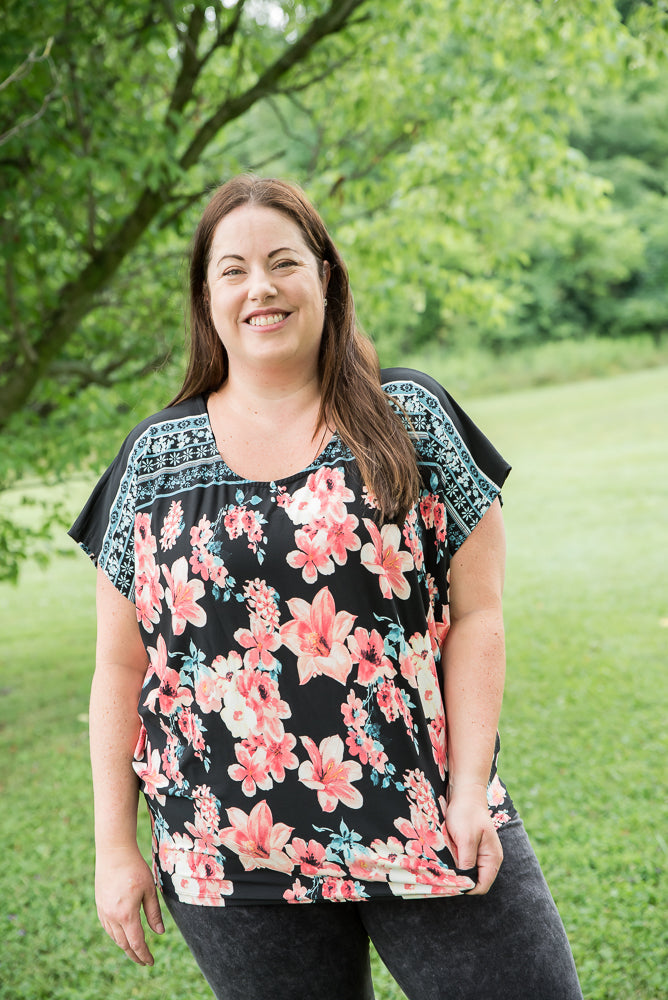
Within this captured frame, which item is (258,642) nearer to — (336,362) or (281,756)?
(281,756)

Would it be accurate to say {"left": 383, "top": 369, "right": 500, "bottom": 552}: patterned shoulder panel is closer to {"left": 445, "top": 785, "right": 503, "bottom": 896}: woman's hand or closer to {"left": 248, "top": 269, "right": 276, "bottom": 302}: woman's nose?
{"left": 248, "top": 269, "right": 276, "bottom": 302}: woman's nose

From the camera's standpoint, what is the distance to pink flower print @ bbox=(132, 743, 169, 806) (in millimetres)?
1651

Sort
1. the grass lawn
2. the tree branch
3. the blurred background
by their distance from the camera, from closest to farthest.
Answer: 1. the grass lawn
2. the blurred background
3. the tree branch

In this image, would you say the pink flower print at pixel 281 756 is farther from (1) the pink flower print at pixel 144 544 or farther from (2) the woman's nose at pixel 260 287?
(2) the woman's nose at pixel 260 287

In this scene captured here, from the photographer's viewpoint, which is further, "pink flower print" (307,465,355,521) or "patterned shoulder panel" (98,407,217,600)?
"patterned shoulder panel" (98,407,217,600)

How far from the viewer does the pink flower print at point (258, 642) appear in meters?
1.54

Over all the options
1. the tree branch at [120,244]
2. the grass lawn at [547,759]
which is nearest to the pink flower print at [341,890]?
the grass lawn at [547,759]

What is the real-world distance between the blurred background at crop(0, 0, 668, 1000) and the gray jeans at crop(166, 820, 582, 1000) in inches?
52.0

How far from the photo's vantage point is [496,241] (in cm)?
739

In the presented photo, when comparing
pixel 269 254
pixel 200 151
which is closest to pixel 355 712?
pixel 269 254

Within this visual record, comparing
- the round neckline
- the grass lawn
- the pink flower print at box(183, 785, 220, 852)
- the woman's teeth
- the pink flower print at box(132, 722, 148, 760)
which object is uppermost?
the woman's teeth

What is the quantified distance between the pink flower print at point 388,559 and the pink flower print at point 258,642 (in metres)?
0.19

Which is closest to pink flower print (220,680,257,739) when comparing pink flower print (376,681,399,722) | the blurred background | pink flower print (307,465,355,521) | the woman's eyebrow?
pink flower print (376,681,399,722)

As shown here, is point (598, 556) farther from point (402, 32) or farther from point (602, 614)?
point (402, 32)
